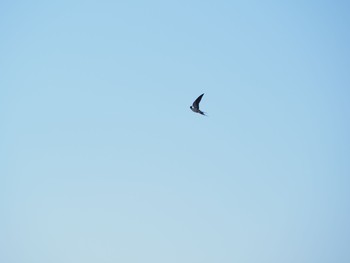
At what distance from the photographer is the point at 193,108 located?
3719 centimetres
